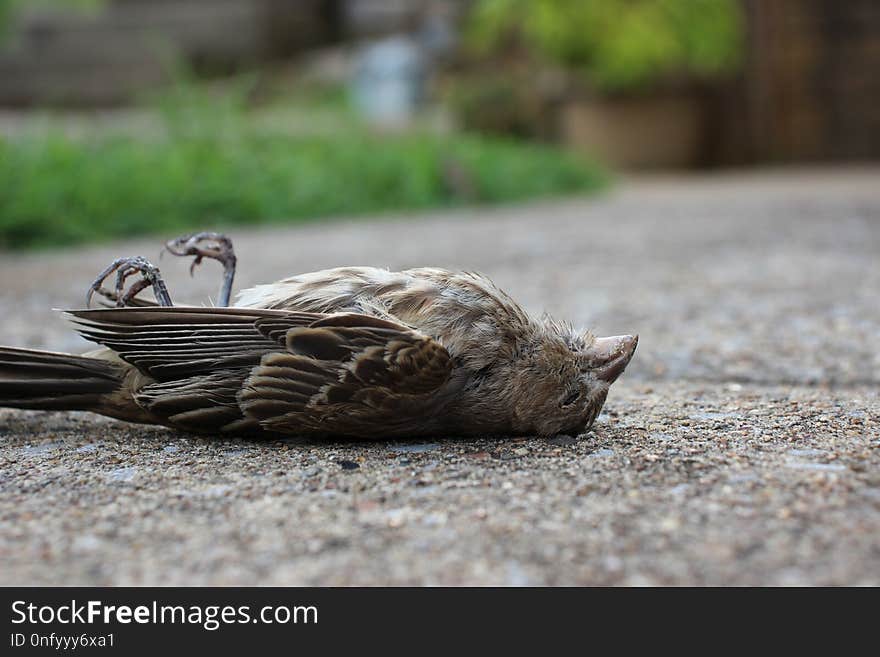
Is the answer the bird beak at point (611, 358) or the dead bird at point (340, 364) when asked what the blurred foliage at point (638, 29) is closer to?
the bird beak at point (611, 358)

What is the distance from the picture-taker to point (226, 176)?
315 inches

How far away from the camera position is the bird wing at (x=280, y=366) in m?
1.96

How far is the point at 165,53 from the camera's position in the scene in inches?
595

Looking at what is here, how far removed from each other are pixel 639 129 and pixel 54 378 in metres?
13.7

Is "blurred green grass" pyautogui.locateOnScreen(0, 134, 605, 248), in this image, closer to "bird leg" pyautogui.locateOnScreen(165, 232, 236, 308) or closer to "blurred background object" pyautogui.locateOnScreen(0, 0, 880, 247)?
"blurred background object" pyautogui.locateOnScreen(0, 0, 880, 247)

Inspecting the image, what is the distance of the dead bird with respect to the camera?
1986 millimetres

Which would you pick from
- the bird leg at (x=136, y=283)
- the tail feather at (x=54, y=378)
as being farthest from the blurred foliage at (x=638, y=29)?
the tail feather at (x=54, y=378)

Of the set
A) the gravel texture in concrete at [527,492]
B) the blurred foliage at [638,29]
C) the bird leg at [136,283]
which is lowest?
the gravel texture in concrete at [527,492]

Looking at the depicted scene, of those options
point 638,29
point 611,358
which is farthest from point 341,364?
point 638,29

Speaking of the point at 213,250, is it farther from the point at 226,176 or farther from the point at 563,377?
the point at 226,176

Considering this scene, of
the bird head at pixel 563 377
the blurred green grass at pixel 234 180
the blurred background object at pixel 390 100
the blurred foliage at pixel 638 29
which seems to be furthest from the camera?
the blurred foliage at pixel 638 29

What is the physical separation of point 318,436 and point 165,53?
14.1 metres

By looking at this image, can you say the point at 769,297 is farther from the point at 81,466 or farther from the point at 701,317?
the point at 81,466

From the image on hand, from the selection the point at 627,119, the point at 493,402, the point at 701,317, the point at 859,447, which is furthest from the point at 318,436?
the point at 627,119
